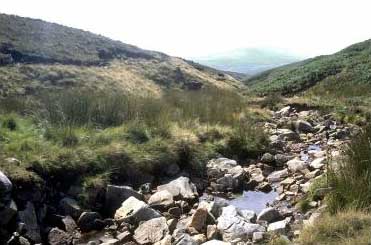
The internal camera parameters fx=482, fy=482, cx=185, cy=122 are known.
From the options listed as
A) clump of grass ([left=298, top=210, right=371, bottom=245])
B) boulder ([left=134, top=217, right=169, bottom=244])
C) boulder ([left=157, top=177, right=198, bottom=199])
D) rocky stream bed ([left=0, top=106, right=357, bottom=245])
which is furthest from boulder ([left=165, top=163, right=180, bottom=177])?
clump of grass ([left=298, top=210, right=371, bottom=245])

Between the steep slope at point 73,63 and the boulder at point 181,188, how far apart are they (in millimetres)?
15375

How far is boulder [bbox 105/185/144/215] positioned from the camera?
22.5 ft

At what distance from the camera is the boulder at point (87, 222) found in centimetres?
629

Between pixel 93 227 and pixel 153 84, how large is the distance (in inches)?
1039

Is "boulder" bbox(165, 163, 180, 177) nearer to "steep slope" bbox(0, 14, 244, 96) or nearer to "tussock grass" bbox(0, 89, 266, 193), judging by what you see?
"tussock grass" bbox(0, 89, 266, 193)

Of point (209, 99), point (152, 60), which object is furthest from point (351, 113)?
point (152, 60)

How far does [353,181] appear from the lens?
5.05 meters

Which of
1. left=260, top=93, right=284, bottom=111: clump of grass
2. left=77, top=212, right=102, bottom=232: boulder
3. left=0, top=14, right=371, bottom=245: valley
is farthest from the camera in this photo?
left=260, top=93, right=284, bottom=111: clump of grass

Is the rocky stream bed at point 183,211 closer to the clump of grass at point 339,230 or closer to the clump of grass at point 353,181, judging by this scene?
the clump of grass at point 353,181

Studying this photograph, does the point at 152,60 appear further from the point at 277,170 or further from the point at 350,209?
the point at 350,209

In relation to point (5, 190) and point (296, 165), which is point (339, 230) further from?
point (296, 165)

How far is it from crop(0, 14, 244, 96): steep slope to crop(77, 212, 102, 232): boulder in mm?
16105

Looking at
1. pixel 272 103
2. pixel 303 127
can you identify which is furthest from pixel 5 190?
pixel 272 103

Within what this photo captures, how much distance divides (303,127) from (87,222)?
828 centimetres
